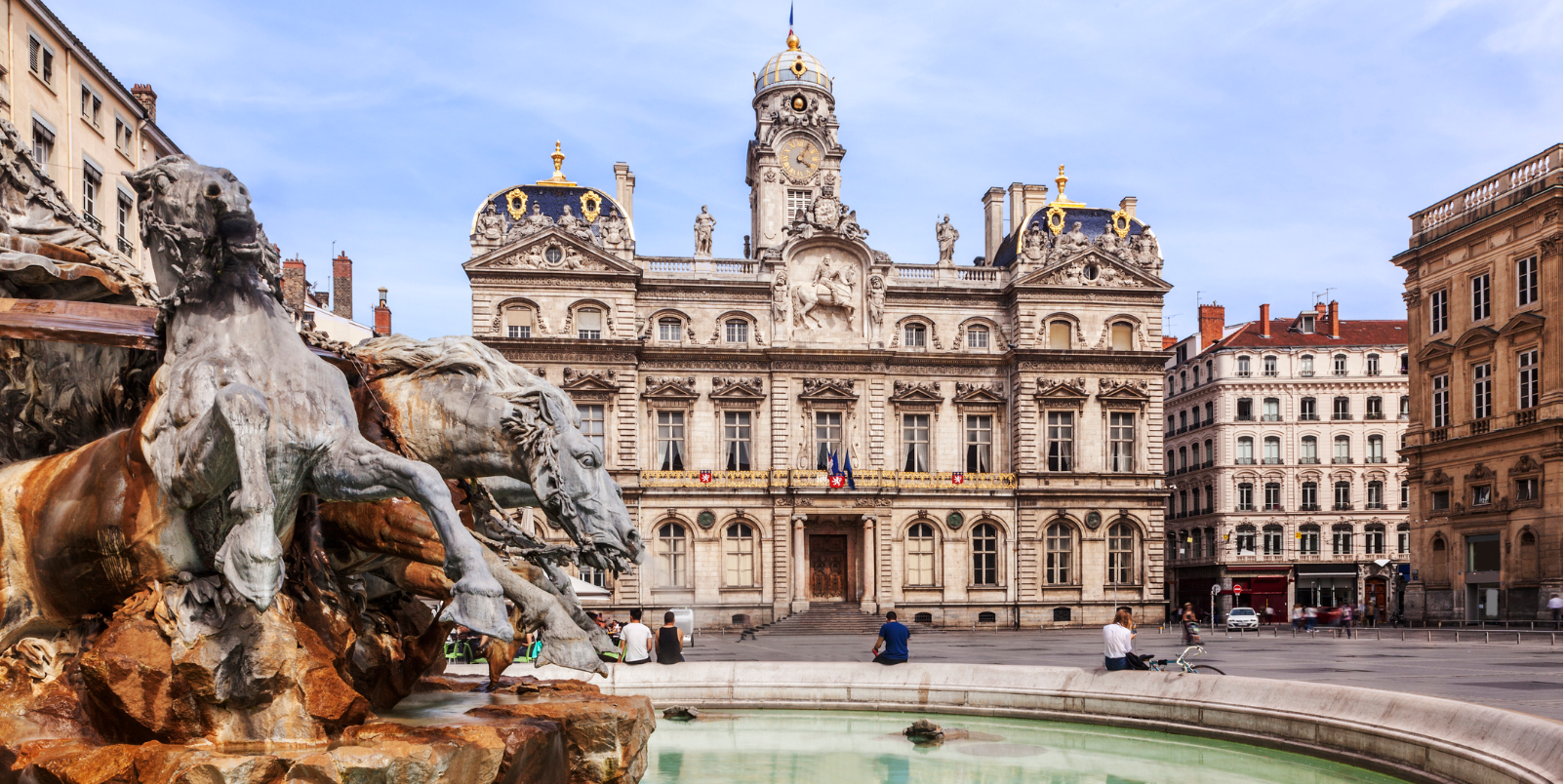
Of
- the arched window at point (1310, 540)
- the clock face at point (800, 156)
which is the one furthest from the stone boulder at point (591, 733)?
the arched window at point (1310, 540)

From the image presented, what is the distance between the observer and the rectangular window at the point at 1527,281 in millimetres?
39719

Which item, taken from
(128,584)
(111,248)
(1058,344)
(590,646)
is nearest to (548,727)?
(590,646)

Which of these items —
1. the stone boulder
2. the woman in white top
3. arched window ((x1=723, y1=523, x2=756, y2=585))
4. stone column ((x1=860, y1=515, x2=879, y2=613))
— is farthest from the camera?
arched window ((x1=723, y1=523, x2=756, y2=585))

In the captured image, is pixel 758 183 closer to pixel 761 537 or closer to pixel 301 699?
pixel 761 537

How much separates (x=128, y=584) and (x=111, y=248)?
3.42 metres

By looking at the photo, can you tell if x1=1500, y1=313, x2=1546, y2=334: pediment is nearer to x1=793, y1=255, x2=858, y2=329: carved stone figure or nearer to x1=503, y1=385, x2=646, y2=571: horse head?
x1=793, y1=255, x2=858, y2=329: carved stone figure

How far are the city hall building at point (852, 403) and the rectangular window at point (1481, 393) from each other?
1057cm

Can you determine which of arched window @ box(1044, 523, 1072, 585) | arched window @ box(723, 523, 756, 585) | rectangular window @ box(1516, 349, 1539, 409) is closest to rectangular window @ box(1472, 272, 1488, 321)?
rectangular window @ box(1516, 349, 1539, 409)

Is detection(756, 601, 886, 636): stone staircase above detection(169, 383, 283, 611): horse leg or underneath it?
underneath

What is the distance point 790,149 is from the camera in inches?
1895

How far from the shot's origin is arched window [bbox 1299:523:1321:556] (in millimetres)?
64438

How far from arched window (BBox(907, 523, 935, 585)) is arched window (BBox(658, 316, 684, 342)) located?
11.0 metres

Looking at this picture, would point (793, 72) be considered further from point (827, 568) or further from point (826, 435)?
point (827, 568)

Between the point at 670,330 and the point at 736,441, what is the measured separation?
468cm
